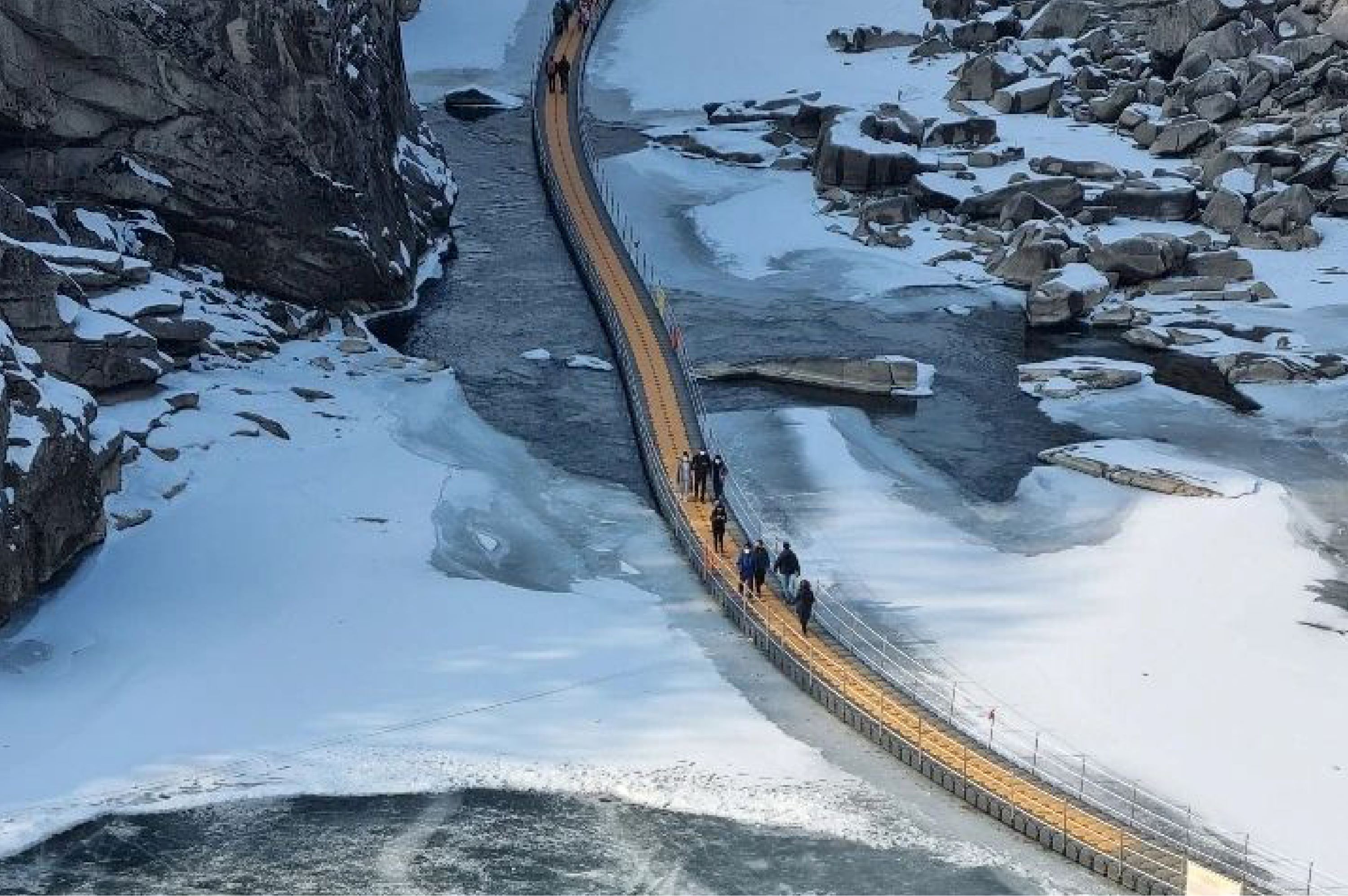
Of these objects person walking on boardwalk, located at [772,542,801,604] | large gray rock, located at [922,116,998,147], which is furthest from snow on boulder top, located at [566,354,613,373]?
large gray rock, located at [922,116,998,147]

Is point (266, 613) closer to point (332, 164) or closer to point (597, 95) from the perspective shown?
point (332, 164)

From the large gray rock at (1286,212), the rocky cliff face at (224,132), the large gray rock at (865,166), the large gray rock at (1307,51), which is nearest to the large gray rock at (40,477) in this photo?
the rocky cliff face at (224,132)

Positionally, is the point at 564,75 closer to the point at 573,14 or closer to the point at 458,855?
the point at 573,14

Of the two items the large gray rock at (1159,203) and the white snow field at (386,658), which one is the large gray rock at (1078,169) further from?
the white snow field at (386,658)

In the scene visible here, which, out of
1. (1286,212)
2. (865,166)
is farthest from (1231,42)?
(865,166)

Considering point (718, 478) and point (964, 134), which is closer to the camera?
point (718, 478)

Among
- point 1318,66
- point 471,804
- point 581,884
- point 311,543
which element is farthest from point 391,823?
point 1318,66
